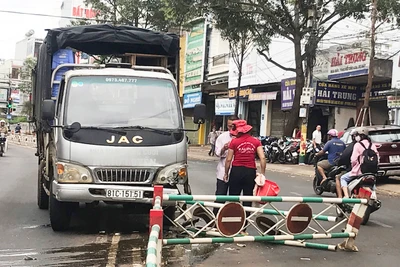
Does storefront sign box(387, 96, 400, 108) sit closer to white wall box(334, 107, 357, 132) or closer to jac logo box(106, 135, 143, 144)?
white wall box(334, 107, 357, 132)

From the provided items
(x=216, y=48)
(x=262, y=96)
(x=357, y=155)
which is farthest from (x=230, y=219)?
(x=216, y=48)

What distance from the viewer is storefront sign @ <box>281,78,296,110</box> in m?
28.6

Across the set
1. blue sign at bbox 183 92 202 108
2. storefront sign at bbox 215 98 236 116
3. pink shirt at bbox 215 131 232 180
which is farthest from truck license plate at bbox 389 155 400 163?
blue sign at bbox 183 92 202 108

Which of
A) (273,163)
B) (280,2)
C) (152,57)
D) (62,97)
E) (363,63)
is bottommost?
(273,163)

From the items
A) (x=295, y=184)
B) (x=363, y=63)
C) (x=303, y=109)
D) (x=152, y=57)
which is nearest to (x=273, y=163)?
(x=303, y=109)

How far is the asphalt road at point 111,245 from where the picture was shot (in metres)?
6.57

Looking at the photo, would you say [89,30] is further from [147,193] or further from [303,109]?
[303,109]

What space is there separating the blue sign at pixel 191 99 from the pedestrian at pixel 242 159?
33132mm

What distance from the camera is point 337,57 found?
2533 cm

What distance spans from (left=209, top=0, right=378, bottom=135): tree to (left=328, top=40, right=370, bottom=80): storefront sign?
148 cm

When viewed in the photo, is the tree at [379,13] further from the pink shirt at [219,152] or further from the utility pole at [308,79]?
the pink shirt at [219,152]

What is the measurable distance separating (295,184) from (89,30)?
8.97 metres

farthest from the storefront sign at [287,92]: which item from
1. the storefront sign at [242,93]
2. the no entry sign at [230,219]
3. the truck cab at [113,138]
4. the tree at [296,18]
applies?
the no entry sign at [230,219]

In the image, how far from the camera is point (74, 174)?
25.1ft
